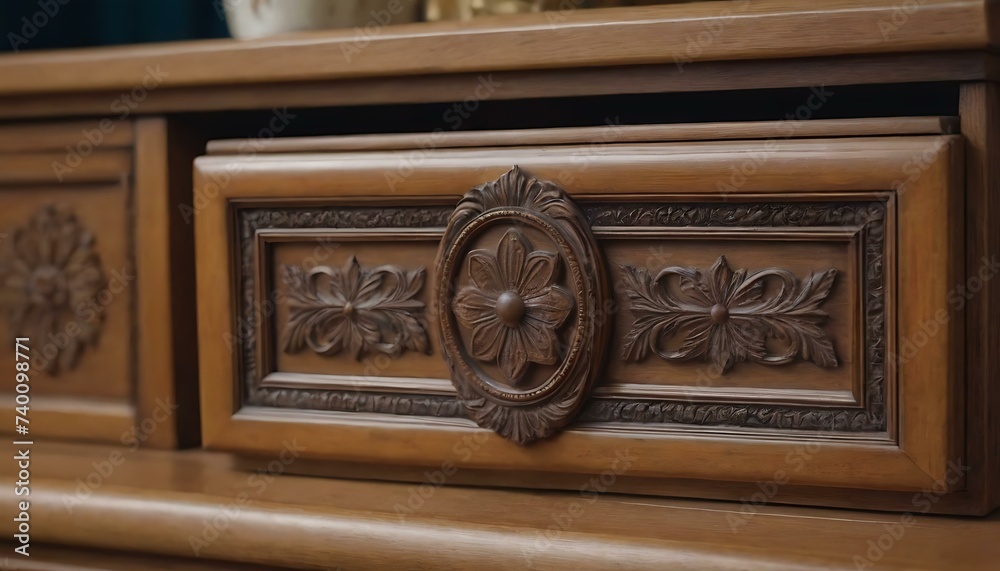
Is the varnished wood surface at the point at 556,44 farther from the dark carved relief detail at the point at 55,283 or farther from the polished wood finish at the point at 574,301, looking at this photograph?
the dark carved relief detail at the point at 55,283

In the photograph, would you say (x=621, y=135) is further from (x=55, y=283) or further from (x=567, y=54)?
(x=55, y=283)

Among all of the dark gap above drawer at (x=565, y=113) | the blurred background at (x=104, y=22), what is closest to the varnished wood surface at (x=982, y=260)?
the dark gap above drawer at (x=565, y=113)

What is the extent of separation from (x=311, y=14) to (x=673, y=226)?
14.2 inches

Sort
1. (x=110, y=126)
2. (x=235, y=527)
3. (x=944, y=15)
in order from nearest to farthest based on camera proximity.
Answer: (x=944, y=15), (x=235, y=527), (x=110, y=126)

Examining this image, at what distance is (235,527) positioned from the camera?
2.19ft

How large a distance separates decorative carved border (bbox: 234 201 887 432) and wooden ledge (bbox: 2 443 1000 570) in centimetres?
6

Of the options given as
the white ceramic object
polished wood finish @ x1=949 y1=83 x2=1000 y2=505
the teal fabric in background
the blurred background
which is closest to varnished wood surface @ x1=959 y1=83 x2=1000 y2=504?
polished wood finish @ x1=949 y1=83 x2=1000 y2=505

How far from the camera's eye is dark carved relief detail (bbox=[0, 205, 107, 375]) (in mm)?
832

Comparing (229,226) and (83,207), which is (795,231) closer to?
(229,226)

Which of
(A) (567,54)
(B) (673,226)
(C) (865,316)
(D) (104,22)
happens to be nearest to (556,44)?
(A) (567,54)

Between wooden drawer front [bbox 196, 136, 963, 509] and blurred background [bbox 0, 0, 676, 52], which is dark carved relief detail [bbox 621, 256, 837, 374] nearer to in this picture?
wooden drawer front [bbox 196, 136, 963, 509]

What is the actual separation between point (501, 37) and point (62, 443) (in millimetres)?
516

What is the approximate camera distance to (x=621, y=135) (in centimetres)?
64

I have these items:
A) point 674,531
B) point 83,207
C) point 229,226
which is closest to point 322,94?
point 229,226
